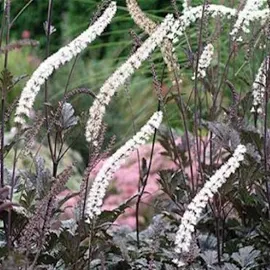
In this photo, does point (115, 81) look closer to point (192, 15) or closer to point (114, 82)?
point (114, 82)

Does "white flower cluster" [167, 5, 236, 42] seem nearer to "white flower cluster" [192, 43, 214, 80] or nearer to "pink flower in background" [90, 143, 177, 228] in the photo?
"white flower cluster" [192, 43, 214, 80]

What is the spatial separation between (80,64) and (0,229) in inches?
189

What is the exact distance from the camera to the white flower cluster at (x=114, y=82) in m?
1.39

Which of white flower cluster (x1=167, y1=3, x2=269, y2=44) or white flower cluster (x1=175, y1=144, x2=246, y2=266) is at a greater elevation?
white flower cluster (x1=167, y1=3, x2=269, y2=44)

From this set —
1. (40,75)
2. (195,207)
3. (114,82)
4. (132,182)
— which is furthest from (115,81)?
(132,182)

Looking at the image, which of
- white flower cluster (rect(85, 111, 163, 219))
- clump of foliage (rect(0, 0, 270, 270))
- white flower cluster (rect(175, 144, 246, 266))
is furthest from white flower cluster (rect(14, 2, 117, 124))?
white flower cluster (rect(175, 144, 246, 266))

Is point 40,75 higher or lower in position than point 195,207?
higher

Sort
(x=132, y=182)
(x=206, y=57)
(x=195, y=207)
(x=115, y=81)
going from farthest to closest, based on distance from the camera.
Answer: (x=132, y=182), (x=206, y=57), (x=115, y=81), (x=195, y=207)

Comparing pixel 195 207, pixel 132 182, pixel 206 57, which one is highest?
pixel 206 57

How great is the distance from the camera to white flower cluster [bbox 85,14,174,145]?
4.58 ft

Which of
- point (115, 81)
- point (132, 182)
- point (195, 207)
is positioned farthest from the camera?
point (132, 182)

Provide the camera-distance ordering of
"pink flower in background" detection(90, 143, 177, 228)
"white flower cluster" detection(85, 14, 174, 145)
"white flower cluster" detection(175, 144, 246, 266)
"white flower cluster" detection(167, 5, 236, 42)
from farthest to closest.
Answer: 1. "pink flower in background" detection(90, 143, 177, 228)
2. "white flower cluster" detection(167, 5, 236, 42)
3. "white flower cluster" detection(85, 14, 174, 145)
4. "white flower cluster" detection(175, 144, 246, 266)

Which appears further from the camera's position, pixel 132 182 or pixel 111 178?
pixel 132 182

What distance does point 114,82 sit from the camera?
4.60 ft
